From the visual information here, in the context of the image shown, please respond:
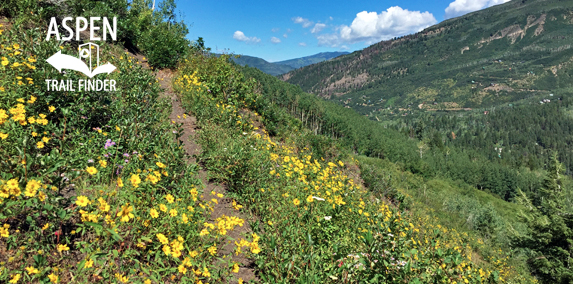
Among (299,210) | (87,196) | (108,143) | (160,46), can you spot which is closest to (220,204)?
(299,210)

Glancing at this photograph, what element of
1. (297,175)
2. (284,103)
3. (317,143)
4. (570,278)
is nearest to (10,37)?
(297,175)

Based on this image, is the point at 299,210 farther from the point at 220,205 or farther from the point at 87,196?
the point at 87,196

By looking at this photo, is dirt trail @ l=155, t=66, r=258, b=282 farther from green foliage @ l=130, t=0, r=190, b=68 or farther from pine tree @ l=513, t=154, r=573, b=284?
pine tree @ l=513, t=154, r=573, b=284

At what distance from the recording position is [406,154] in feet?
334

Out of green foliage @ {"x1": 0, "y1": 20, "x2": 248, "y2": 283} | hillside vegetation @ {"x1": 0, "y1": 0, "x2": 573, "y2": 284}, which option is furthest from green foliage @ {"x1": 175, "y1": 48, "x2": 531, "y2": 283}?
green foliage @ {"x1": 0, "y1": 20, "x2": 248, "y2": 283}

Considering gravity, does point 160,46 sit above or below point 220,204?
above

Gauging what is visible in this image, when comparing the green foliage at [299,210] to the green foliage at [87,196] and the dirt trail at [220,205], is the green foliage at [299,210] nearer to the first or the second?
the dirt trail at [220,205]

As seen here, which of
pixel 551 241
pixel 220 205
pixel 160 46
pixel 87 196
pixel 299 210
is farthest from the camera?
pixel 551 241

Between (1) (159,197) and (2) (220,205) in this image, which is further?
(2) (220,205)

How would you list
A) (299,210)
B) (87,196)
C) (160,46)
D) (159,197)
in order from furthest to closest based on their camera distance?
(160,46), (299,210), (159,197), (87,196)

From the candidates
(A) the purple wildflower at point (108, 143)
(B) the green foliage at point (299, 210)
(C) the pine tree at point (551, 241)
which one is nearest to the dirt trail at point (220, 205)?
(B) the green foliage at point (299, 210)

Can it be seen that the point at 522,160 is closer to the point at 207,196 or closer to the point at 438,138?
the point at 438,138

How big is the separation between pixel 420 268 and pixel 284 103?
75313 millimetres

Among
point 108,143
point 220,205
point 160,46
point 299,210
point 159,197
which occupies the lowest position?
point 220,205
